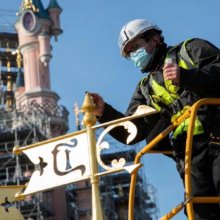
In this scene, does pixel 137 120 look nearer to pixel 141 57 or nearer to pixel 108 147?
pixel 141 57

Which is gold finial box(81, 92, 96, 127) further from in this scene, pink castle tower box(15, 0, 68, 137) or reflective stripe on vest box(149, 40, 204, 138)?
pink castle tower box(15, 0, 68, 137)

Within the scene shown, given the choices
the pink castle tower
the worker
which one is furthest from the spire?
the worker

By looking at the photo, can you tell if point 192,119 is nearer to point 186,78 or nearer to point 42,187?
point 186,78

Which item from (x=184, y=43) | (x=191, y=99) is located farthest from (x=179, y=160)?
(x=184, y=43)

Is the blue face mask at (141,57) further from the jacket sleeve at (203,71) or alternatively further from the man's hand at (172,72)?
the man's hand at (172,72)

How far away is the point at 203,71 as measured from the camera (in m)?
4.11

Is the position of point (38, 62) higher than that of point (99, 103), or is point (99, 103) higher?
point (38, 62)

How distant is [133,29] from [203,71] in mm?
538

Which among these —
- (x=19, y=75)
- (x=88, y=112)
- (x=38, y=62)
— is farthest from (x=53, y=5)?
(x=88, y=112)

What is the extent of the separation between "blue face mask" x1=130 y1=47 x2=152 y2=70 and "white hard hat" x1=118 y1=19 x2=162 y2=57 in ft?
0.25

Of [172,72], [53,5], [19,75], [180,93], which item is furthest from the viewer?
[19,75]

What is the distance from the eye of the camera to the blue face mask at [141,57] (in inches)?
177

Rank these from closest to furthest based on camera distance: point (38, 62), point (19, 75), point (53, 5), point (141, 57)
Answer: point (141, 57), point (38, 62), point (53, 5), point (19, 75)

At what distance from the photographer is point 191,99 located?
432 centimetres
